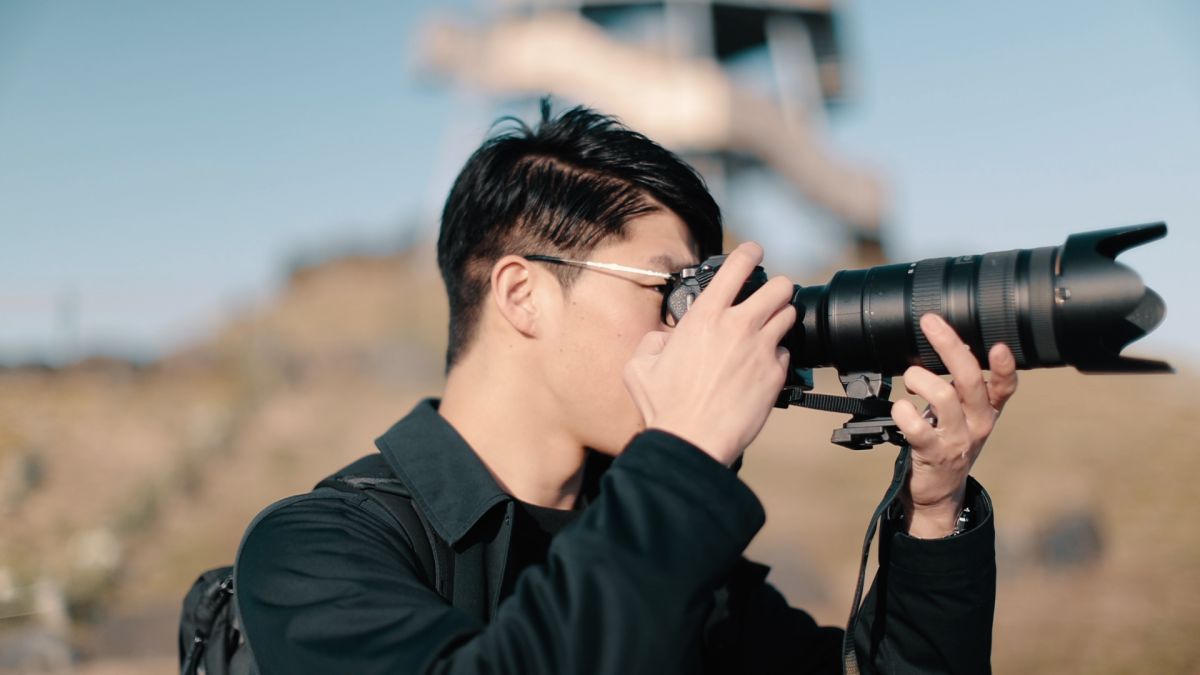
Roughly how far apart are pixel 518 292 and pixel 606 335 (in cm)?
24

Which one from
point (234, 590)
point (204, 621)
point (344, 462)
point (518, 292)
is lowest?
point (344, 462)

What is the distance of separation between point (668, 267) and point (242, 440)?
8.58 m

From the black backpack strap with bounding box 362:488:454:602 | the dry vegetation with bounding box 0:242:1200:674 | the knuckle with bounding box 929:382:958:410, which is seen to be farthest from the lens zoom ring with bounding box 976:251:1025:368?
the dry vegetation with bounding box 0:242:1200:674

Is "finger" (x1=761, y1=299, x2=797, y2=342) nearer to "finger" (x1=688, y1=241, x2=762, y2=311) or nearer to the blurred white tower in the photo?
"finger" (x1=688, y1=241, x2=762, y2=311)

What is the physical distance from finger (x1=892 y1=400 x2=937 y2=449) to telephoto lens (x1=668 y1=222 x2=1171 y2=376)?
5.0 inches

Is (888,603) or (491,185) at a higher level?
(491,185)

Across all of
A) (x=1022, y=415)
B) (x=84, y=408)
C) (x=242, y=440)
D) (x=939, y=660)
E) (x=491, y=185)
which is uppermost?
(x=491, y=185)

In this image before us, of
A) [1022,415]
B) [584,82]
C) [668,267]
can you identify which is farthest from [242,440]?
[668,267]

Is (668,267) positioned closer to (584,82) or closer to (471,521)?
(471,521)

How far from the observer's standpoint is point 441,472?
208cm

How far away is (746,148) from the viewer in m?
14.3

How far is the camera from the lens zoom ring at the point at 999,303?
6.02 ft

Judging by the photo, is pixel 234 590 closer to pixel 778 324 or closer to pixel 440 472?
pixel 440 472

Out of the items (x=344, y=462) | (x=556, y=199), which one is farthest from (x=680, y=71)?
(x=556, y=199)
